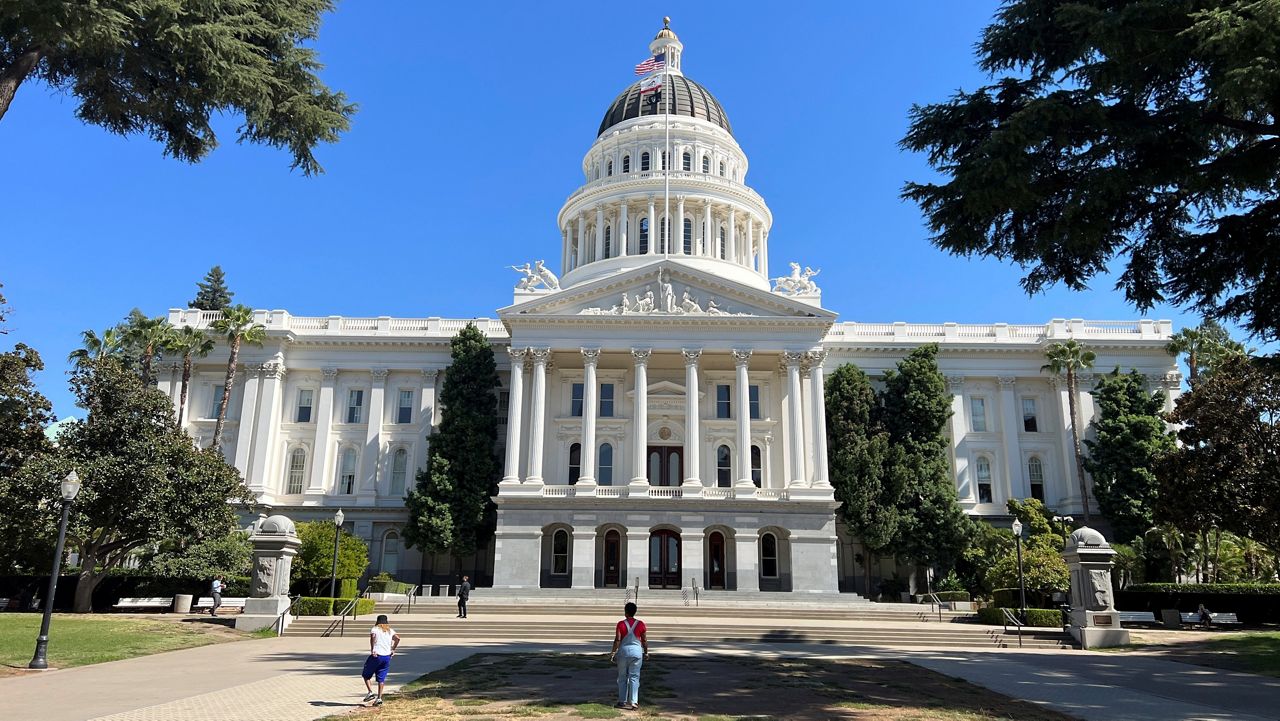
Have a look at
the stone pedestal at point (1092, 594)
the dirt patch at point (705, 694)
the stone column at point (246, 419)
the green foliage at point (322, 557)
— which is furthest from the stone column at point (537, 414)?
the stone pedestal at point (1092, 594)

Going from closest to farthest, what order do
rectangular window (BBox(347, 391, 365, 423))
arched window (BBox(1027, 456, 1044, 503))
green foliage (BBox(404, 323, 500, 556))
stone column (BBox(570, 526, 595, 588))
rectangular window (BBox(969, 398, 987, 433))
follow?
1. stone column (BBox(570, 526, 595, 588))
2. green foliage (BBox(404, 323, 500, 556))
3. arched window (BBox(1027, 456, 1044, 503))
4. rectangular window (BBox(969, 398, 987, 433))
5. rectangular window (BBox(347, 391, 365, 423))

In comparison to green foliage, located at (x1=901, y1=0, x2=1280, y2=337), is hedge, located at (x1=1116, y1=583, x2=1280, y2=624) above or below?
below

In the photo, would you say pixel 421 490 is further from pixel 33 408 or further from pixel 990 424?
pixel 990 424

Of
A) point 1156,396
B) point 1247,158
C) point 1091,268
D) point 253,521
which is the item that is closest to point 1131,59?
point 1247,158

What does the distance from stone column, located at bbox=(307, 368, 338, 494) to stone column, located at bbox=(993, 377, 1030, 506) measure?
133ft

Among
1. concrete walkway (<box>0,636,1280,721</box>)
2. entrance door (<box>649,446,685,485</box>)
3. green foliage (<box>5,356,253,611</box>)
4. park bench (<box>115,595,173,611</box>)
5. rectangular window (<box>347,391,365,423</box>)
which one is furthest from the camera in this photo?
rectangular window (<box>347,391,365,423</box>)

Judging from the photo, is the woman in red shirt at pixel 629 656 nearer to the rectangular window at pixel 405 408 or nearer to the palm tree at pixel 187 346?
the palm tree at pixel 187 346

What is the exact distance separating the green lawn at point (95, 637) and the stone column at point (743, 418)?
26032 millimetres

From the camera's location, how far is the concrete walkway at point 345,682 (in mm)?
12984

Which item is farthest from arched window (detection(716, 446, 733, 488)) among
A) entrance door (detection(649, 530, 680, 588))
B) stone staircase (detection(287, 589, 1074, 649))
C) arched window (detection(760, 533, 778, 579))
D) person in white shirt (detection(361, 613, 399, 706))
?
person in white shirt (detection(361, 613, 399, 706))

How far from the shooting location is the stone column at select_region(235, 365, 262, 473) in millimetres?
50688

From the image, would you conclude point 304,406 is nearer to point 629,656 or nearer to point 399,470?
point 399,470

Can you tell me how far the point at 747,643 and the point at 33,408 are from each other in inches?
1064

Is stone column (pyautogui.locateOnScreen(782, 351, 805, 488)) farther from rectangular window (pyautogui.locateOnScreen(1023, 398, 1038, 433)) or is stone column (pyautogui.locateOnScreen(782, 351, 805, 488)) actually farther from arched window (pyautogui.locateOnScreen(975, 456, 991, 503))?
rectangular window (pyautogui.locateOnScreen(1023, 398, 1038, 433))
